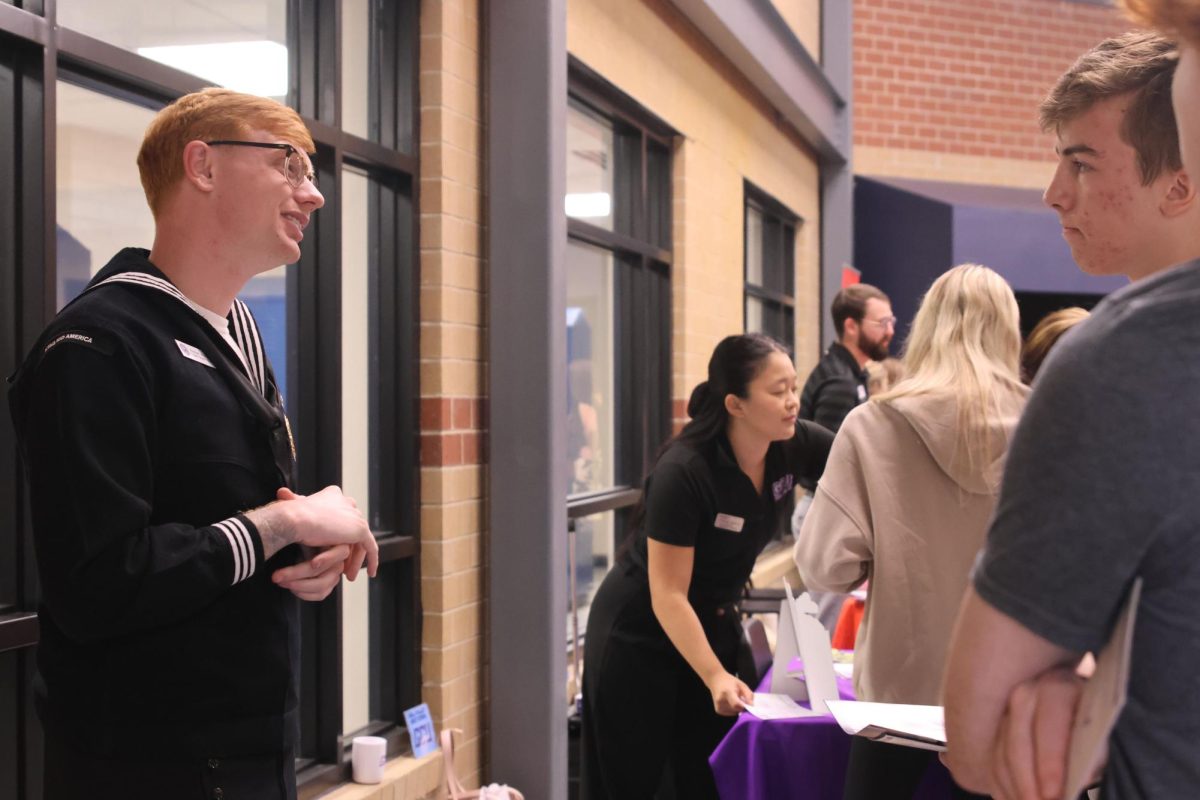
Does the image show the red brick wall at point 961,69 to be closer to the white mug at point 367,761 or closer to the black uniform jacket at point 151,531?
the white mug at point 367,761

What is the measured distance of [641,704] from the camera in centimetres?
330

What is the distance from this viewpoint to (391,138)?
3.56 m

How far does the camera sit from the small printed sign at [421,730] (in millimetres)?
3428

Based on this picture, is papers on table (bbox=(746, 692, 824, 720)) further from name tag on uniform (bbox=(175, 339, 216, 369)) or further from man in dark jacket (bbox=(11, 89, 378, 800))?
name tag on uniform (bbox=(175, 339, 216, 369))

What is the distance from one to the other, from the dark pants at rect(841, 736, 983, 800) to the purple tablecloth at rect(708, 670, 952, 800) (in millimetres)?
301

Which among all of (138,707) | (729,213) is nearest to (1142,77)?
(138,707)

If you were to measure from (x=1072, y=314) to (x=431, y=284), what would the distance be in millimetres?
1832

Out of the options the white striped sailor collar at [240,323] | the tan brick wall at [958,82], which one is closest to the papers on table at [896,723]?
the white striped sailor collar at [240,323]

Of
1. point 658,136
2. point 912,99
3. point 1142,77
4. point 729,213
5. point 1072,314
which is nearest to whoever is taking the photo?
point 1142,77

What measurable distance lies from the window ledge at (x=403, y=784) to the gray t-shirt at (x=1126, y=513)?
8.48 feet

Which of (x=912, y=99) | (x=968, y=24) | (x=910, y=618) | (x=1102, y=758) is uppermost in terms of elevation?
(x=968, y=24)

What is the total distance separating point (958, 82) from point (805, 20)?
3001mm

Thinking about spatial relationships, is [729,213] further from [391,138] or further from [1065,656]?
[1065,656]

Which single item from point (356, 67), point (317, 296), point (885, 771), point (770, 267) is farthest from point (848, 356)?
point (770, 267)
